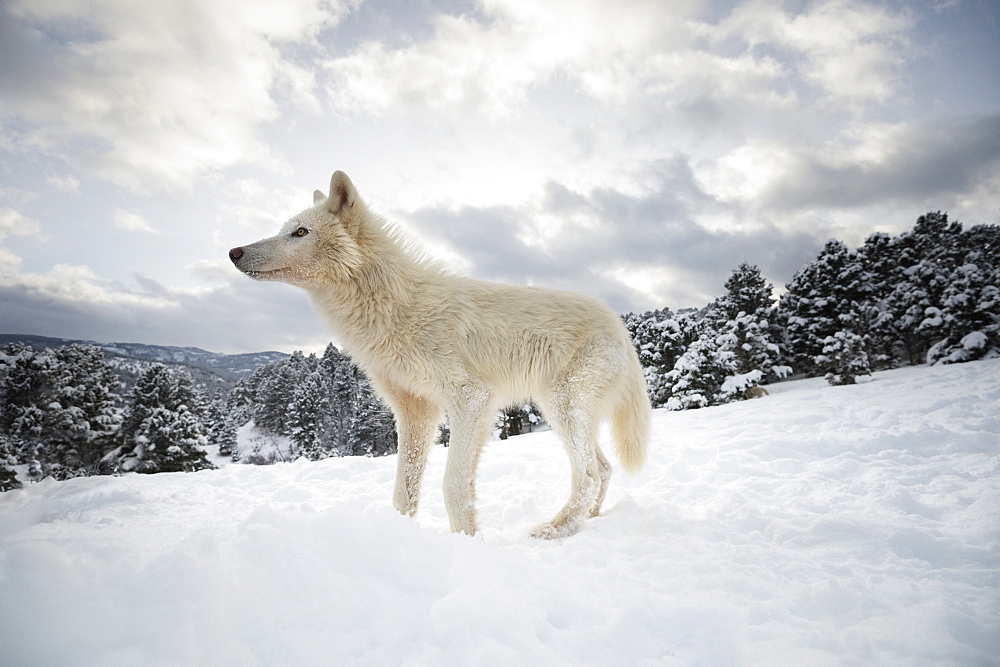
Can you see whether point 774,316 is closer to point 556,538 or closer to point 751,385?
point 751,385

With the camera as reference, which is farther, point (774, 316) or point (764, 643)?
point (774, 316)

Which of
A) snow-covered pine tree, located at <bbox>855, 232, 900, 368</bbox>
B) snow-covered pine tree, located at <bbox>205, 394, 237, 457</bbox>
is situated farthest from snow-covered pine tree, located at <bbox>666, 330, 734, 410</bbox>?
snow-covered pine tree, located at <bbox>205, 394, 237, 457</bbox>

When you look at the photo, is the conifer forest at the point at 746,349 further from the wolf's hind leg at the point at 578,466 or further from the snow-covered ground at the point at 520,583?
the snow-covered ground at the point at 520,583

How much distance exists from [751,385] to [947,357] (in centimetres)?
844

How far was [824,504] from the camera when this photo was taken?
3531 mm

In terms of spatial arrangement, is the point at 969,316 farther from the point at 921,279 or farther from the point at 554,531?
the point at 554,531

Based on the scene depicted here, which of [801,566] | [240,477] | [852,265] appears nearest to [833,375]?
[852,265]

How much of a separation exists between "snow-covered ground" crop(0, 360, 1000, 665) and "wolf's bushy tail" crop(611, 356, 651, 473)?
0.42 metres

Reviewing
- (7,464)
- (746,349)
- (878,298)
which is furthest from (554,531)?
(878,298)

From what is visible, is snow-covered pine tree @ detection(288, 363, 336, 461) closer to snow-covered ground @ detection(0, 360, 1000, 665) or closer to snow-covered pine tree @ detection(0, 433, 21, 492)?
snow-covered pine tree @ detection(0, 433, 21, 492)

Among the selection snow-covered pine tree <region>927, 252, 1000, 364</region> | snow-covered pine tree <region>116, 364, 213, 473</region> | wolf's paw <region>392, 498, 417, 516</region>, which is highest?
snow-covered pine tree <region>927, 252, 1000, 364</region>

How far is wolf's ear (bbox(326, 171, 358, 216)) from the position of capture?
367 centimetres

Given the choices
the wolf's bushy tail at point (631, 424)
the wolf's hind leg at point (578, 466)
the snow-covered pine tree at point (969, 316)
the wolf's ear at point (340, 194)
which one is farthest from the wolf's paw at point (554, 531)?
the snow-covered pine tree at point (969, 316)

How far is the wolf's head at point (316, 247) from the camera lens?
10.9 feet
